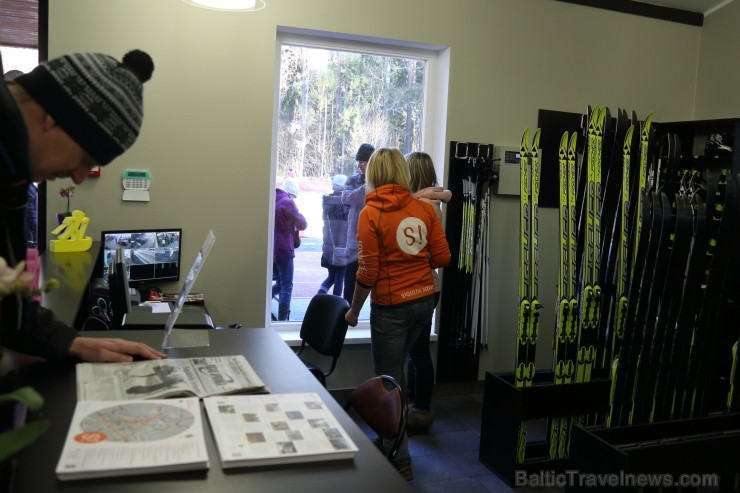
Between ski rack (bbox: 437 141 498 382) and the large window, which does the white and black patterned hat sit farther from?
ski rack (bbox: 437 141 498 382)

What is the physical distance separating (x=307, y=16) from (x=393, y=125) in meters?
0.91

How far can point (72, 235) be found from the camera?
125 inches

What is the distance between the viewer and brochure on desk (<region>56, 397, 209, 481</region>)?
923 mm

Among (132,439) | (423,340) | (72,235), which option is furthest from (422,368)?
(132,439)

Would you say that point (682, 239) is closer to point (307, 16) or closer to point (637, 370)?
point (637, 370)

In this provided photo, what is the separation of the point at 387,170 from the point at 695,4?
3.13 meters

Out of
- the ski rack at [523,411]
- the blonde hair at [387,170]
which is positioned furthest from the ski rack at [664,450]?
the blonde hair at [387,170]

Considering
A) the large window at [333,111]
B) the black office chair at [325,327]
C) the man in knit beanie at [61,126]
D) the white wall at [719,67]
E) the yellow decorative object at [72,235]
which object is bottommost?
the black office chair at [325,327]

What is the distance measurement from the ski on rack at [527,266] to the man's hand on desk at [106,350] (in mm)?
2107

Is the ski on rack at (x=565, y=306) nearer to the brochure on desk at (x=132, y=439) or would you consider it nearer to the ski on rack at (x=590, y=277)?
the ski on rack at (x=590, y=277)

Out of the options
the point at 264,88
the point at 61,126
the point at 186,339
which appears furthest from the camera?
the point at 264,88

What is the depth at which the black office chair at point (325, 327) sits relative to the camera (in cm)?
→ 319

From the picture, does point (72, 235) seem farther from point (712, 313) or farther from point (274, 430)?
point (712, 313)

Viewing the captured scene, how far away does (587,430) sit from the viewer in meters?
2.57
